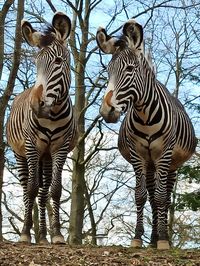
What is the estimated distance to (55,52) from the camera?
30.8 ft

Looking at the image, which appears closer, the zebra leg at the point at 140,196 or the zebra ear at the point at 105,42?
the zebra ear at the point at 105,42

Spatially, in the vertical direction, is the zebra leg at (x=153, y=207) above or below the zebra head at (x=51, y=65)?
below

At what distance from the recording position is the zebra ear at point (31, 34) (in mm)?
9578

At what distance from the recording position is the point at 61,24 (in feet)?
31.8

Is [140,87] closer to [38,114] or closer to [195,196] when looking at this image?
[38,114]

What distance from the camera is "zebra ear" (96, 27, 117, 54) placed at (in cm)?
911

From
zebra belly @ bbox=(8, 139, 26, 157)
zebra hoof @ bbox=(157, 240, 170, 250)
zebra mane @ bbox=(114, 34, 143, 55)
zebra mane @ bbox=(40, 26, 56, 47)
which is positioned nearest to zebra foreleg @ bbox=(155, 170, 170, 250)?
zebra hoof @ bbox=(157, 240, 170, 250)

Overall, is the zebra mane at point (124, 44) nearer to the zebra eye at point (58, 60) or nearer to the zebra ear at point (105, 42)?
the zebra ear at point (105, 42)

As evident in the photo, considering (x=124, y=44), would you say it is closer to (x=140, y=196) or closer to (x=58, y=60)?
(x=58, y=60)

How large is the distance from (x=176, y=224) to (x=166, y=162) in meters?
19.0

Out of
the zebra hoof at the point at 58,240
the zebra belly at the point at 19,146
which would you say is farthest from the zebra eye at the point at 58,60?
the zebra hoof at the point at 58,240

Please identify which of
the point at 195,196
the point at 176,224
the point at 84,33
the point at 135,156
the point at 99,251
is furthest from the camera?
the point at 176,224

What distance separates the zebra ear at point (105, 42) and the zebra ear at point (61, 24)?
62 cm

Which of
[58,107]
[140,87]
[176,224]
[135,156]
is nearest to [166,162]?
[135,156]
